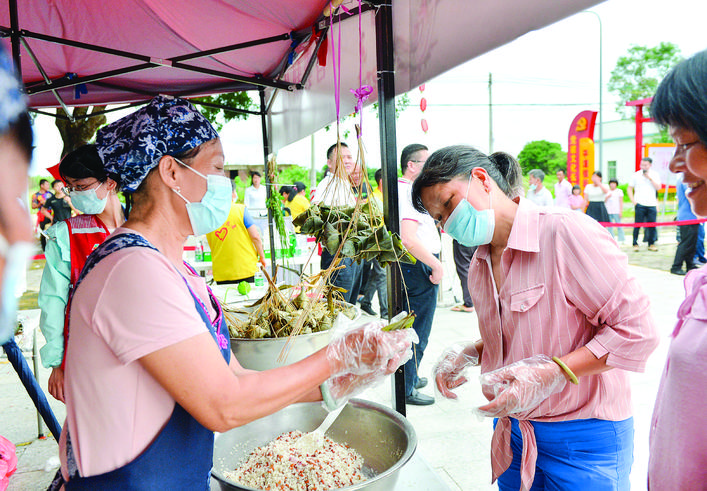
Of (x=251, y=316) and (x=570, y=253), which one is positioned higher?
(x=570, y=253)

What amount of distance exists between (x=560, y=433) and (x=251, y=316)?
1205 millimetres

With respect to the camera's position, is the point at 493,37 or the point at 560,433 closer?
the point at 560,433

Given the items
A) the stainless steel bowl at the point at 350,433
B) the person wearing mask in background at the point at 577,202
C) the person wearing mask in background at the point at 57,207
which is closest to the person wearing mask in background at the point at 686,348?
the stainless steel bowl at the point at 350,433

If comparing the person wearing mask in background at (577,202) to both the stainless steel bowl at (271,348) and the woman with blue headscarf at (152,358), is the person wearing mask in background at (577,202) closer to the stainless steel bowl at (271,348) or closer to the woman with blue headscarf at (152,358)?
the stainless steel bowl at (271,348)

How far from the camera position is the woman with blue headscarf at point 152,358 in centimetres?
92

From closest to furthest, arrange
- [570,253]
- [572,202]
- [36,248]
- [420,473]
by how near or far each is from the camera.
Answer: [36,248] → [570,253] → [420,473] → [572,202]

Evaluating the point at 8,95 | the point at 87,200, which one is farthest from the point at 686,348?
the point at 87,200

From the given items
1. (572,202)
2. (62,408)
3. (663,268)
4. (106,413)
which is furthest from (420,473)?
(572,202)

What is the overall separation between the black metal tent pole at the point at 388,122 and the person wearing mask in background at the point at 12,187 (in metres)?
1.68

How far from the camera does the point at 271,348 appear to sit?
1724 millimetres

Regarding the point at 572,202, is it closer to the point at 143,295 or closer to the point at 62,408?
the point at 62,408

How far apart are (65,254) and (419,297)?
7.24 ft

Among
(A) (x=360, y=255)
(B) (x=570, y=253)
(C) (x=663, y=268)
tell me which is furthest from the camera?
(C) (x=663, y=268)

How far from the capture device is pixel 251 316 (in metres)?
2.04
